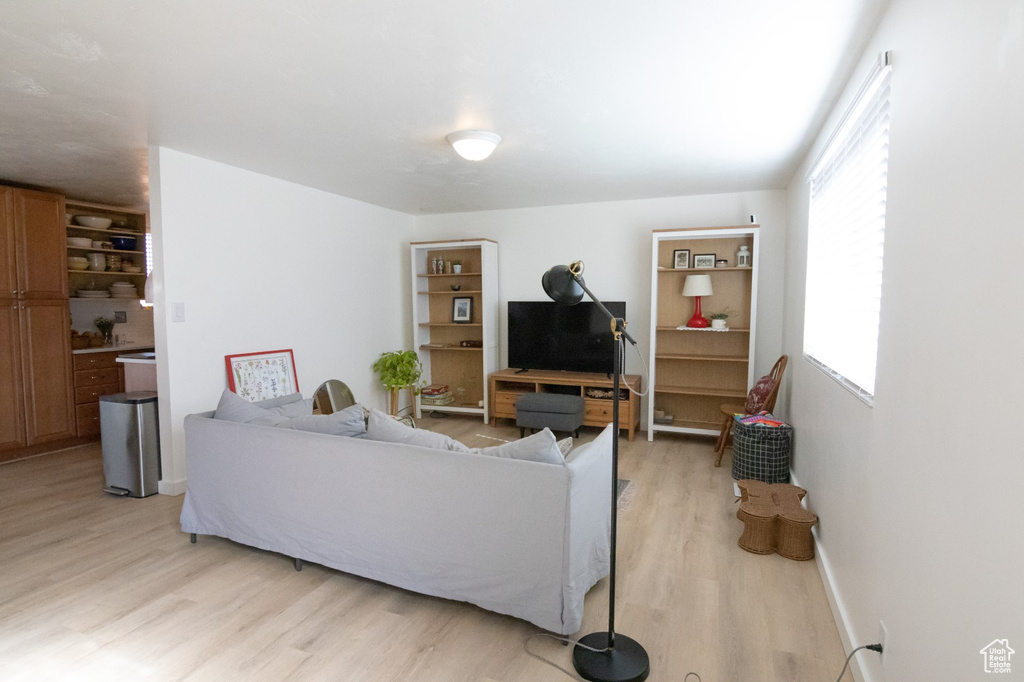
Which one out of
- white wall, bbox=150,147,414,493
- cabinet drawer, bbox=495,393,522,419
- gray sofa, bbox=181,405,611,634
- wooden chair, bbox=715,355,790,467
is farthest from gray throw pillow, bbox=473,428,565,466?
cabinet drawer, bbox=495,393,522,419

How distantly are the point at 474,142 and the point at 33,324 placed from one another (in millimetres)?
4376

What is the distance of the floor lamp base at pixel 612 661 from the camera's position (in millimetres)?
1966

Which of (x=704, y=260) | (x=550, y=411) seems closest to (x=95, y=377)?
(x=550, y=411)

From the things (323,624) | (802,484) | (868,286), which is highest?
(868,286)

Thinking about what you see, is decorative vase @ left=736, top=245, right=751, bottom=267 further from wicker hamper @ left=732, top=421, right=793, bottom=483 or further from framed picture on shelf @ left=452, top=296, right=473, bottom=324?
framed picture on shelf @ left=452, top=296, right=473, bottom=324

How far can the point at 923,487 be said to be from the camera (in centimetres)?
140

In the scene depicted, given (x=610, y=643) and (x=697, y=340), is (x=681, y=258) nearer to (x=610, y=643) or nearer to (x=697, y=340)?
(x=697, y=340)

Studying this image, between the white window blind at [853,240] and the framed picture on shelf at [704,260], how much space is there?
70.2 inches

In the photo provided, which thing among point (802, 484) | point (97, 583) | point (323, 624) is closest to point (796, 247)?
point (802, 484)

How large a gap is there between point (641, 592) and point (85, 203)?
6203 millimetres

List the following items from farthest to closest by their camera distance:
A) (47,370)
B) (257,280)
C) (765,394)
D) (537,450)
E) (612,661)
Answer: (47,370) < (257,280) < (765,394) < (537,450) < (612,661)

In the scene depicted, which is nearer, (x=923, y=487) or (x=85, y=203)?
(x=923, y=487)

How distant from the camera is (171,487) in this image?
3887 millimetres

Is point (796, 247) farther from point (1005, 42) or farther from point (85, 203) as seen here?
point (85, 203)
